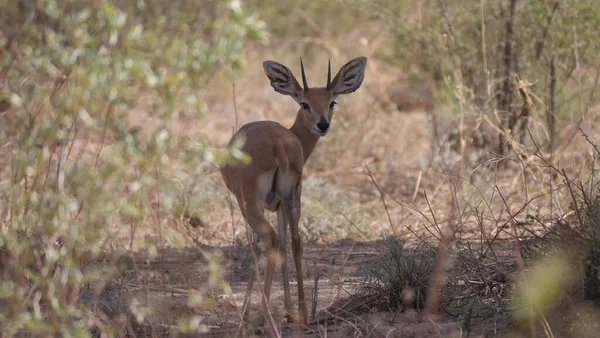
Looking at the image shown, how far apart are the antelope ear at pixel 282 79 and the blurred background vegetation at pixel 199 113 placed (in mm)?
450

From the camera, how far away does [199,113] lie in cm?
326

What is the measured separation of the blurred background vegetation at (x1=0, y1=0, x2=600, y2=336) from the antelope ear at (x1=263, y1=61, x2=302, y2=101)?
450 mm

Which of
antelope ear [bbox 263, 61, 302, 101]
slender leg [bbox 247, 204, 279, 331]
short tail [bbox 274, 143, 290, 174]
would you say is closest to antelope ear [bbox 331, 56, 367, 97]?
antelope ear [bbox 263, 61, 302, 101]

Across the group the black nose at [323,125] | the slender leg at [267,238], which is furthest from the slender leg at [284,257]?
the black nose at [323,125]

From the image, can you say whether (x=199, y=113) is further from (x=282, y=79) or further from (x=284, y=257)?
(x=282, y=79)

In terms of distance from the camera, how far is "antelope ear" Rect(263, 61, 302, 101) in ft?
19.8

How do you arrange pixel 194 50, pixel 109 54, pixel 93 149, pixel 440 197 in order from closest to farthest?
pixel 194 50 → pixel 109 54 → pixel 440 197 → pixel 93 149

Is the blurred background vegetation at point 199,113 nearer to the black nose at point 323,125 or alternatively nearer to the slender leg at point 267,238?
the slender leg at point 267,238

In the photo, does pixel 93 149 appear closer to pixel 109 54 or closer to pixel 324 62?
pixel 324 62

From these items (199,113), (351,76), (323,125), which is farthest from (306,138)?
(199,113)

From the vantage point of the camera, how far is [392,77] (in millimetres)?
13789

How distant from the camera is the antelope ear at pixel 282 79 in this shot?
6.04 meters

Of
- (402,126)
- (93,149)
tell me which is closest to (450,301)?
(93,149)

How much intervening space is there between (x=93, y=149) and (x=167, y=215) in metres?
2.36
